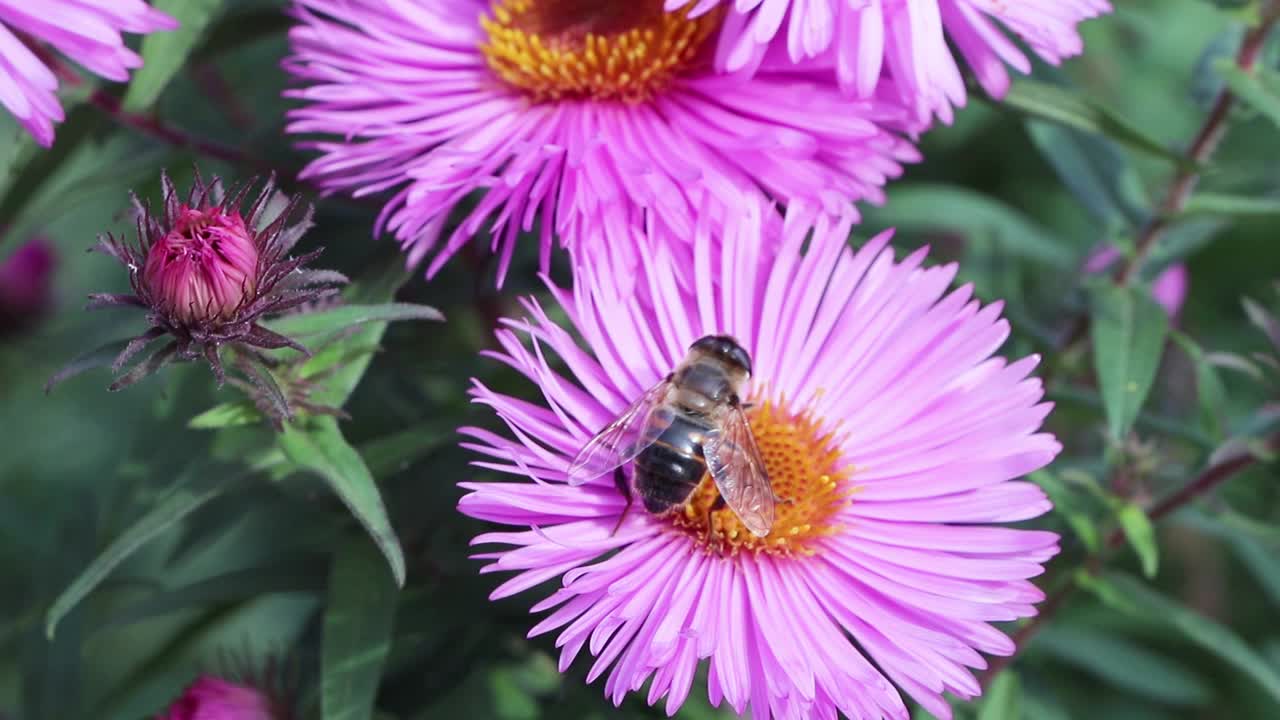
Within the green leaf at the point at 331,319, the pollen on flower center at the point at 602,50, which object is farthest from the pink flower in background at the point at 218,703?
the pollen on flower center at the point at 602,50

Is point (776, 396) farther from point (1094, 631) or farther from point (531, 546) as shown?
point (1094, 631)

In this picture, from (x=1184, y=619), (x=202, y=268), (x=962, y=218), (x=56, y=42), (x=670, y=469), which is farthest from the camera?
(x=962, y=218)

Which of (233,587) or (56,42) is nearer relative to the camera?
(56,42)

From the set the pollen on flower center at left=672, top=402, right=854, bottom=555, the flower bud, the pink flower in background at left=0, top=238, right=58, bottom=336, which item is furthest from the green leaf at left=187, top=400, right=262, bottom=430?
the pink flower in background at left=0, top=238, right=58, bottom=336

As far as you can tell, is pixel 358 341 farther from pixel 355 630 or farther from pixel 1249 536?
pixel 1249 536

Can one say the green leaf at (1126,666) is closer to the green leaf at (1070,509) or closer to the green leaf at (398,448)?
the green leaf at (1070,509)

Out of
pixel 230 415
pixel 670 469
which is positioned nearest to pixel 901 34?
pixel 670 469
